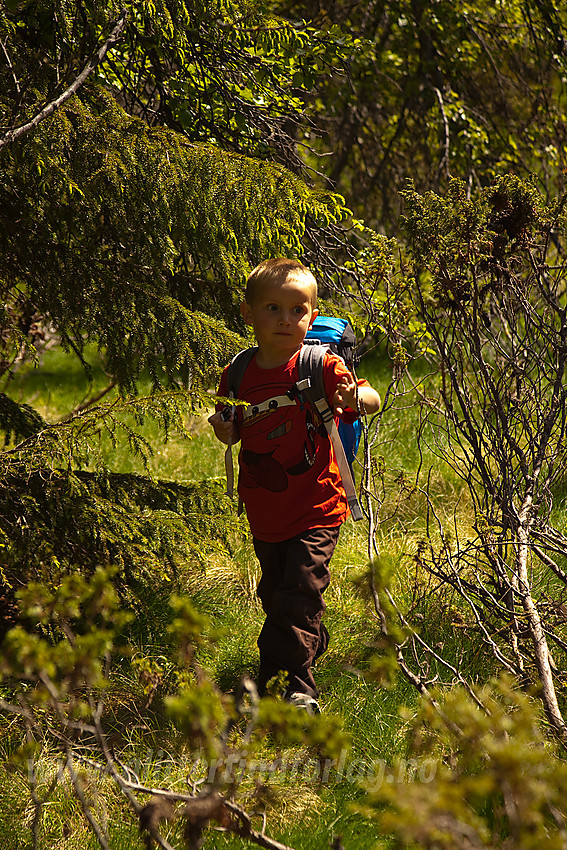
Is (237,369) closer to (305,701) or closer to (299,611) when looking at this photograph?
(299,611)

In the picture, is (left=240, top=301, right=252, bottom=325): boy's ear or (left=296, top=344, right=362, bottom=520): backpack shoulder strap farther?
(left=240, top=301, right=252, bottom=325): boy's ear

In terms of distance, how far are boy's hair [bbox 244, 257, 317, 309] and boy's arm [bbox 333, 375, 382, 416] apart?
375 mm

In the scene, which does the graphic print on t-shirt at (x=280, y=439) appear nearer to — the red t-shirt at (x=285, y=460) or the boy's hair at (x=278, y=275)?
the red t-shirt at (x=285, y=460)

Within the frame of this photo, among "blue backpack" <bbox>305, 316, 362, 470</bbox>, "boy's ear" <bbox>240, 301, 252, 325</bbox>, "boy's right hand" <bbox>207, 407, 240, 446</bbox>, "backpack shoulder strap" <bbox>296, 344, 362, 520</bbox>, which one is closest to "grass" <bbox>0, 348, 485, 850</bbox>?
"backpack shoulder strap" <bbox>296, 344, 362, 520</bbox>

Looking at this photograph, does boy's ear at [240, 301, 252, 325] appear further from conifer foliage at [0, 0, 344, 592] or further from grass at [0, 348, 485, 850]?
grass at [0, 348, 485, 850]

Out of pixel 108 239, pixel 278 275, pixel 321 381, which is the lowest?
pixel 321 381

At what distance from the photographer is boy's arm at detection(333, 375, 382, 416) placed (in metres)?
2.58

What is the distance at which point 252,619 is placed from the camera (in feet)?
11.9

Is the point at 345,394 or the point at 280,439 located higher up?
the point at 345,394

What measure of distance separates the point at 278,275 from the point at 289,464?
0.67m

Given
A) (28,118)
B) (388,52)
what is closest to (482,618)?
(28,118)

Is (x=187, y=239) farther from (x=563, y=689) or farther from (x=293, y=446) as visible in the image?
(x=563, y=689)

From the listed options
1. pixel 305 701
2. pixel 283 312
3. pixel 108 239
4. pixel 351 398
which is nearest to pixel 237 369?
pixel 283 312

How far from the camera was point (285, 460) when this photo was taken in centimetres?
279
